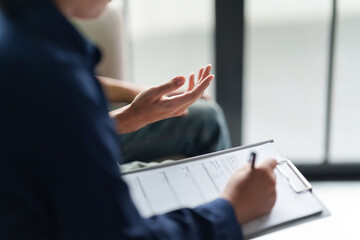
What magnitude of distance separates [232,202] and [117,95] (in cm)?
68

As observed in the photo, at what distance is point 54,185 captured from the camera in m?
0.52

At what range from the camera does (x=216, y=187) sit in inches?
30.7

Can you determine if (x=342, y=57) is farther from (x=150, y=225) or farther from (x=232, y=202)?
(x=150, y=225)

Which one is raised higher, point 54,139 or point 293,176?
point 54,139

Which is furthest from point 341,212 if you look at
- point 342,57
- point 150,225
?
point 150,225

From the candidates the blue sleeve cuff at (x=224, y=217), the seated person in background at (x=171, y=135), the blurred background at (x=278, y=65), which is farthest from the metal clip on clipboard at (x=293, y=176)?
the blurred background at (x=278, y=65)

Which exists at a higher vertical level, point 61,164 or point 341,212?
point 61,164

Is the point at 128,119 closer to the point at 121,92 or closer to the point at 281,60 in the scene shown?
the point at 121,92

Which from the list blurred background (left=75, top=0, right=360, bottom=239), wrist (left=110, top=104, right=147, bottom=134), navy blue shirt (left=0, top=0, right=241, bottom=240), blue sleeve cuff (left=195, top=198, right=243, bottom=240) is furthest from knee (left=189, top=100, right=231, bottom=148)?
navy blue shirt (left=0, top=0, right=241, bottom=240)

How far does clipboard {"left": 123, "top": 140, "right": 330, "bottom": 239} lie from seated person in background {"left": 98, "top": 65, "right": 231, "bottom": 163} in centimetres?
41

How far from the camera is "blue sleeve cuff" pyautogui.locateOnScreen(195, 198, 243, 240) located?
641 millimetres

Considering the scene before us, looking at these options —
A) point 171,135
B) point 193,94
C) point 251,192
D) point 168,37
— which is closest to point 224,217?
point 251,192

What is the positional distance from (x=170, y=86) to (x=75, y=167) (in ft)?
1.25

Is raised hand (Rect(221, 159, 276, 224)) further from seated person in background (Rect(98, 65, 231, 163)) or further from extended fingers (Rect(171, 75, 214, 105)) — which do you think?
seated person in background (Rect(98, 65, 231, 163))
